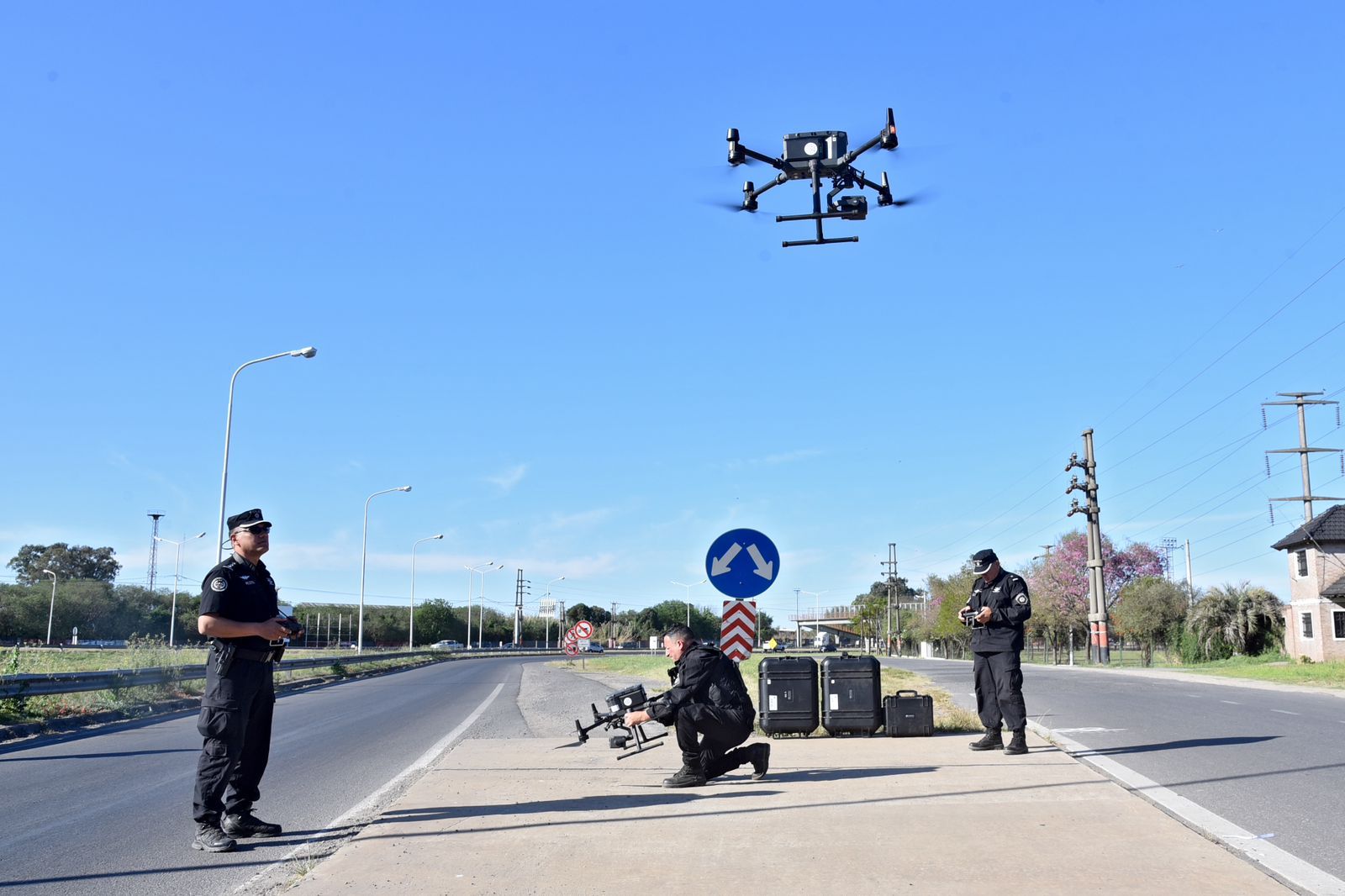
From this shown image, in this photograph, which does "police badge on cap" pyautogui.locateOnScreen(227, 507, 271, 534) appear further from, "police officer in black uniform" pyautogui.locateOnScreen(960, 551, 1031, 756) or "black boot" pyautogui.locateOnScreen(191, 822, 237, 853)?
"police officer in black uniform" pyautogui.locateOnScreen(960, 551, 1031, 756)

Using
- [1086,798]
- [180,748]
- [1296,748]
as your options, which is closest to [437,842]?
[1086,798]

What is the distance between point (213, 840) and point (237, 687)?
0.87 m

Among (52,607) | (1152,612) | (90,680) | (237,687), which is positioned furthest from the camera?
(52,607)

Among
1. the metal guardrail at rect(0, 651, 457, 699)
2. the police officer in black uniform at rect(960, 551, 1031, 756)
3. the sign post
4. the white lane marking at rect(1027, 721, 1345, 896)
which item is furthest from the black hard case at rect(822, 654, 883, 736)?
the metal guardrail at rect(0, 651, 457, 699)

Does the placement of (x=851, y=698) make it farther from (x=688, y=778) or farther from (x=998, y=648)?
(x=688, y=778)

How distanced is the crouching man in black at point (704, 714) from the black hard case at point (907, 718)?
3.25 metres

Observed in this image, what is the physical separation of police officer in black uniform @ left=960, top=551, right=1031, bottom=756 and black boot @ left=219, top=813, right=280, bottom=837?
594 centimetres

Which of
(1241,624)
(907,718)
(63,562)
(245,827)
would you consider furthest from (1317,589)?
(63,562)

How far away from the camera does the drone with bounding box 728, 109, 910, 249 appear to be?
11.6 metres

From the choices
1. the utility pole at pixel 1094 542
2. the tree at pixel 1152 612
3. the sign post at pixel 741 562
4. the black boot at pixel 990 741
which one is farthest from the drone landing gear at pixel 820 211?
the tree at pixel 1152 612

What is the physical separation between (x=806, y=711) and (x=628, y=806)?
4.13 meters

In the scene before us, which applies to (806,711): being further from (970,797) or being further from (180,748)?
(180,748)

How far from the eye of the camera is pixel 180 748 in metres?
12.5

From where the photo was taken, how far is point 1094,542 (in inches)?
1892
